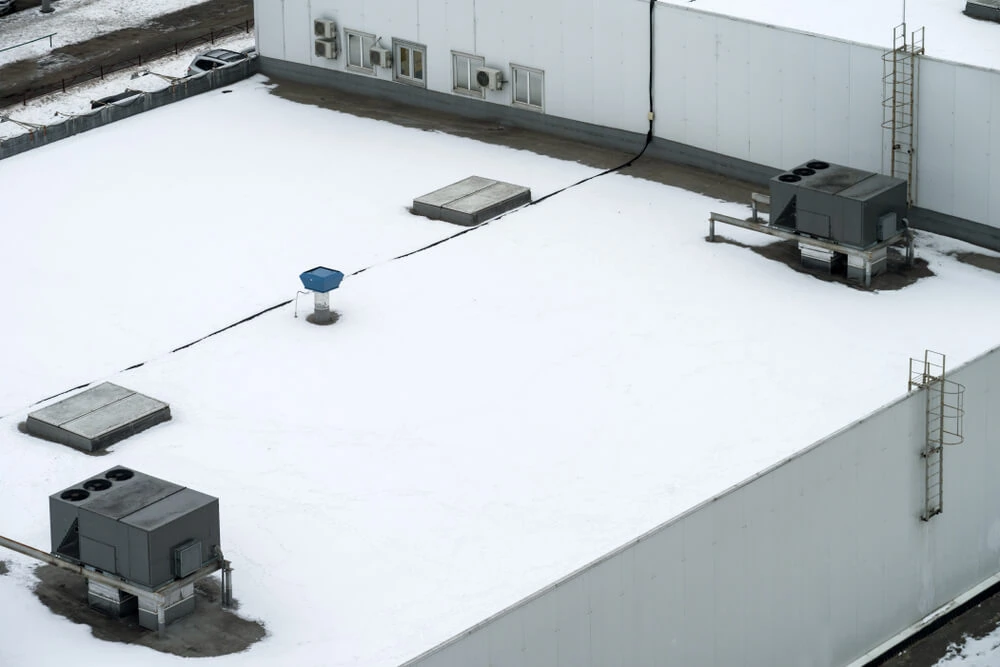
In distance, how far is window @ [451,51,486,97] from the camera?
43750 mm

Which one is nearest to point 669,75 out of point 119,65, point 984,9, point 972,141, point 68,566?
point 984,9

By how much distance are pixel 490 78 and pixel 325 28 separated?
4938 mm

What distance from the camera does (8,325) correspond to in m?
34.9

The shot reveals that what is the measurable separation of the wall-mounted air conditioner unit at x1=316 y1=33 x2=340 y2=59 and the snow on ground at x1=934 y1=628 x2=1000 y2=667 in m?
21.0

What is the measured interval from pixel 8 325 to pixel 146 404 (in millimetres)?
5065

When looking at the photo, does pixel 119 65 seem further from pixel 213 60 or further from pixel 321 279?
pixel 321 279

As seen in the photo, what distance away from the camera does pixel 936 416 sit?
31.8 m

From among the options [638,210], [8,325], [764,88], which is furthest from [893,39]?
[8,325]

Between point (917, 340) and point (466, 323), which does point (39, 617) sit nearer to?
point (466, 323)

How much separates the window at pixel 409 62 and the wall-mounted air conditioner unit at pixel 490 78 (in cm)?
187

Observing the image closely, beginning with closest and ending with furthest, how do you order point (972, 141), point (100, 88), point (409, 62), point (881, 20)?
1. point (972, 141)
2. point (881, 20)
3. point (409, 62)
4. point (100, 88)

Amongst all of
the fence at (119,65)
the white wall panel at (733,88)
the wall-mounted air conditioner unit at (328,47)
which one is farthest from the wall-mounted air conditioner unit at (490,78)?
the fence at (119,65)

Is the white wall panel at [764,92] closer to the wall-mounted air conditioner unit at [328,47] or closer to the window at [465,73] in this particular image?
the window at [465,73]

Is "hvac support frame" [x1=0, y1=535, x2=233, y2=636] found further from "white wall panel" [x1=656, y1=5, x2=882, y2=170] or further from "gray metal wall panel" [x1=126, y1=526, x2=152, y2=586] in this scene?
"white wall panel" [x1=656, y1=5, x2=882, y2=170]
